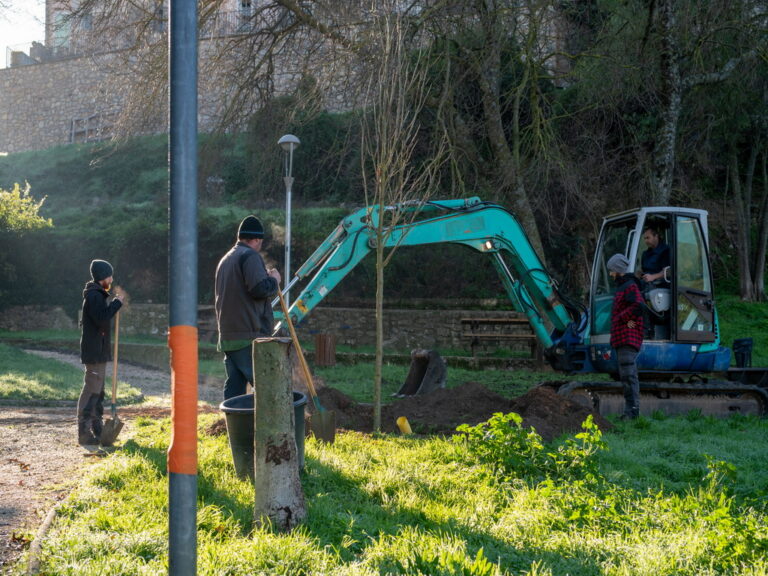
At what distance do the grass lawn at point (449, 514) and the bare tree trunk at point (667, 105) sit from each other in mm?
8517

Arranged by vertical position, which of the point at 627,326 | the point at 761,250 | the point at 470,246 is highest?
the point at 761,250

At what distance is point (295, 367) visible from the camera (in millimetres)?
10438

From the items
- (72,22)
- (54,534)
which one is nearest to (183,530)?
(54,534)

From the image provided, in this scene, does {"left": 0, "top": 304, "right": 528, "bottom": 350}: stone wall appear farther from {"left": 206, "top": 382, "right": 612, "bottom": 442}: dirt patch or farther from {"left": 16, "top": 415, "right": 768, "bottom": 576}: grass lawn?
{"left": 16, "top": 415, "right": 768, "bottom": 576}: grass lawn

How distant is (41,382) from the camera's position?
12.6 metres

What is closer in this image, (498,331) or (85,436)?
(85,436)

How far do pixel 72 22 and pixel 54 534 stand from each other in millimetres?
11645

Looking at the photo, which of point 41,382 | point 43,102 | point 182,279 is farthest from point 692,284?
point 43,102

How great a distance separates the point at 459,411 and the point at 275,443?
15.7ft

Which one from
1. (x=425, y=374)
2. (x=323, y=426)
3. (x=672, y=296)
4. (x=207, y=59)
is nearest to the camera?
(x=323, y=426)

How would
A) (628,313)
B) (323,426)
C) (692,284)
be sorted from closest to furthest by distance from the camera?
(323,426)
(628,313)
(692,284)

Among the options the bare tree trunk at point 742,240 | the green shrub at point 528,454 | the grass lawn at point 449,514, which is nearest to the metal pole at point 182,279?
the grass lawn at point 449,514

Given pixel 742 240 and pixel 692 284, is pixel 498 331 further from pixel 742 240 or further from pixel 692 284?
pixel 692 284

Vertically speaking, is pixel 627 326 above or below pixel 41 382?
above
